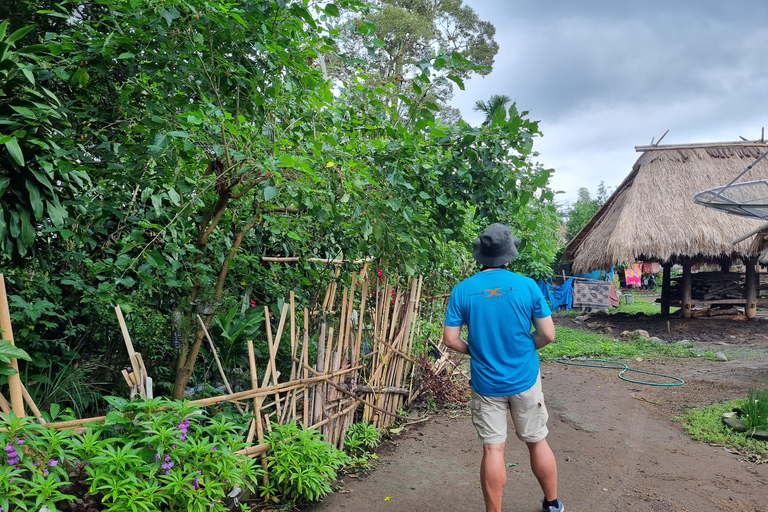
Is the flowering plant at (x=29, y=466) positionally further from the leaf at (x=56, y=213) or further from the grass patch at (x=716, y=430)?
the grass patch at (x=716, y=430)

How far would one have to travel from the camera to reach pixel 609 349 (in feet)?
31.1

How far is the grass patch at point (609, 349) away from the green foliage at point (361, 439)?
5699 mm

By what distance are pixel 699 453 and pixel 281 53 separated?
4332 millimetres

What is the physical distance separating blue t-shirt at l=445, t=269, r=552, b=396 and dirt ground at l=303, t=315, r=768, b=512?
0.90 metres

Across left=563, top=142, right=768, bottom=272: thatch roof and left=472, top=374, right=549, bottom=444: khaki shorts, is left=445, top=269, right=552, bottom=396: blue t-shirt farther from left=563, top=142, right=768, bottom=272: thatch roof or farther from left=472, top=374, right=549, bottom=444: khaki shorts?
left=563, top=142, right=768, bottom=272: thatch roof

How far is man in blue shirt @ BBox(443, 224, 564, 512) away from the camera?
2783 millimetres

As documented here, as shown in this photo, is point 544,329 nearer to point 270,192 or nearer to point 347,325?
point 347,325

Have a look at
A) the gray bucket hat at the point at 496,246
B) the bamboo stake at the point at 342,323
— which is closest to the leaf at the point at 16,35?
the bamboo stake at the point at 342,323

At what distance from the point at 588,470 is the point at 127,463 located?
10.0 feet

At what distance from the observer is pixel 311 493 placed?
2.92 metres

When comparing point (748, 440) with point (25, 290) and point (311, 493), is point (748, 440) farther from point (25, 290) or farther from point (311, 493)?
point (25, 290)

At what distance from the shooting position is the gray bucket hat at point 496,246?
2896 mm

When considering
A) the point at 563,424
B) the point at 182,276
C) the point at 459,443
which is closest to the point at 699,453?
the point at 563,424

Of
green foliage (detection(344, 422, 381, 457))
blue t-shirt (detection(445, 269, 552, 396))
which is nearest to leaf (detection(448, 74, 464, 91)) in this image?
blue t-shirt (detection(445, 269, 552, 396))
